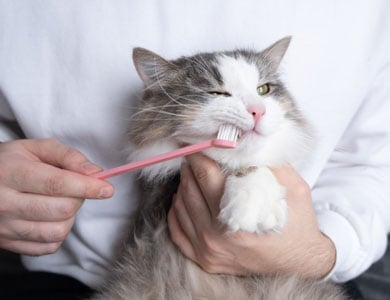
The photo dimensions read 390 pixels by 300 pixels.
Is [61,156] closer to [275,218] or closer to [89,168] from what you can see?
[89,168]

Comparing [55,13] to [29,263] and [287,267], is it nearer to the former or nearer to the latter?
[29,263]

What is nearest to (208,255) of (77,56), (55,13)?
(77,56)

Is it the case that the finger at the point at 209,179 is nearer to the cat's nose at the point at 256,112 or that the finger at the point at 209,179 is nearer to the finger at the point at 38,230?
the cat's nose at the point at 256,112

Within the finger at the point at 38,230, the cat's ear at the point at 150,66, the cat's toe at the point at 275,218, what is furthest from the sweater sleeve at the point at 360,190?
the finger at the point at 38,230

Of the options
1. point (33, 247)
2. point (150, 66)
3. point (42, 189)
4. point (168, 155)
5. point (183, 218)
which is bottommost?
point (33, 247)

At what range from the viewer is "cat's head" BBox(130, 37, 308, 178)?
3.47 feet

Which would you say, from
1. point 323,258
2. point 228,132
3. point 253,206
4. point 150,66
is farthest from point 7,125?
point 323,258

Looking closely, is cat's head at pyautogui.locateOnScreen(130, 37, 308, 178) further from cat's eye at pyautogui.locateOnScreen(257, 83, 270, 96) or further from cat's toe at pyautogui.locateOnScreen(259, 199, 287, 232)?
cat's toe at pyautogui.locateOnScreen(259, 199, 287, 232)

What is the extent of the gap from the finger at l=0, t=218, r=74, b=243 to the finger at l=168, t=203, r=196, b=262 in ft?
0.91

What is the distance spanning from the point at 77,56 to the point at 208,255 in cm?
69

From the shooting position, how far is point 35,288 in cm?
138

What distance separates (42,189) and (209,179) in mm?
416

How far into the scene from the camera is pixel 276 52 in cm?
128

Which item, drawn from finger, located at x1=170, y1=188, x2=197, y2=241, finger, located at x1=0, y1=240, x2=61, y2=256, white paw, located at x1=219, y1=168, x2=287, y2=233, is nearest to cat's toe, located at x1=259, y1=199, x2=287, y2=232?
white paw, located at x1=219, y1=168, x2=287, y2=233
